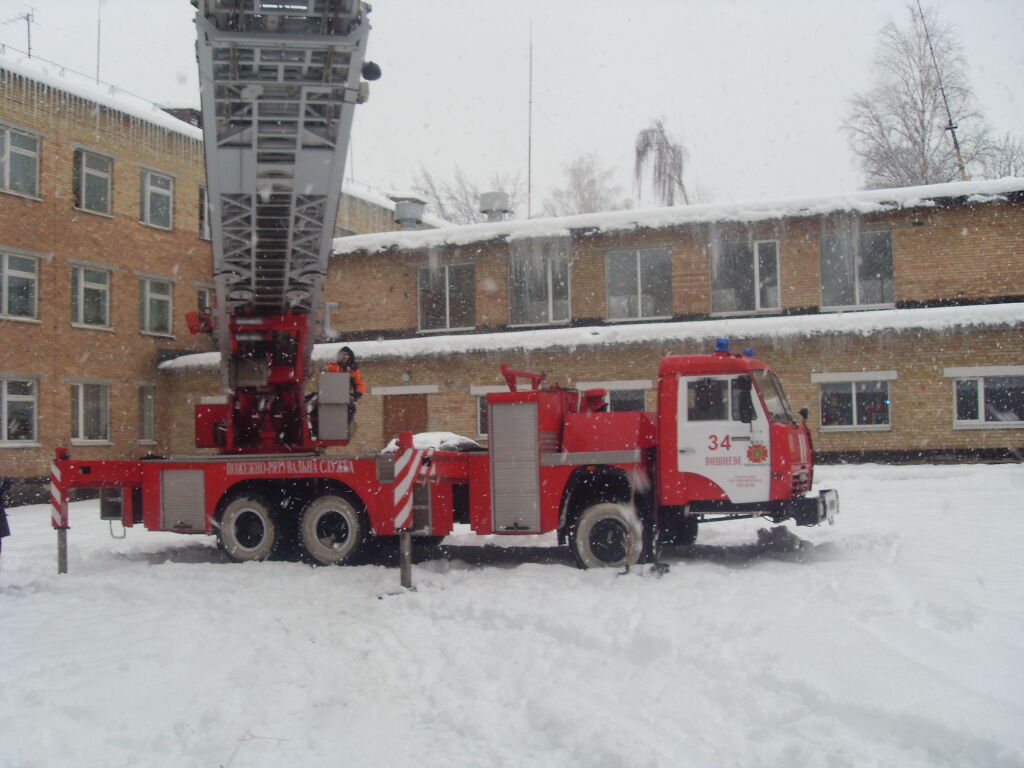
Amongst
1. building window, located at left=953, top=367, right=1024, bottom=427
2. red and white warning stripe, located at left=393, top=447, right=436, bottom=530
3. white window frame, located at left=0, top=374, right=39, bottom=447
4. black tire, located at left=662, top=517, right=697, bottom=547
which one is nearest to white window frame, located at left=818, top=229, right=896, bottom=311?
building window, located at left=953, top=367, right=1024, bottom=427

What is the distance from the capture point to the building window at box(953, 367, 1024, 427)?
19.5 m

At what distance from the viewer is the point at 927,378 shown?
1983 centimetres

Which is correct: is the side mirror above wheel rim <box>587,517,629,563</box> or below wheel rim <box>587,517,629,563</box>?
above

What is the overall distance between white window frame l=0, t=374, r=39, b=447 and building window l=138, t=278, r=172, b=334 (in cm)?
382

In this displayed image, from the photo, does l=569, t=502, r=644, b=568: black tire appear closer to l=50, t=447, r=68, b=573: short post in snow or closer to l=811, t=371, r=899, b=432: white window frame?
l=50, t=447, r=68, b=573: short post in snow

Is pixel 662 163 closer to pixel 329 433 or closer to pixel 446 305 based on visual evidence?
pixel 446 305

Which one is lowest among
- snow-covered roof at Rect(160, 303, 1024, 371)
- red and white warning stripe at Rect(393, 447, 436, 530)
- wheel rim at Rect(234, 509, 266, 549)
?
wheel rim at Rect(234, 509, 266, 549)

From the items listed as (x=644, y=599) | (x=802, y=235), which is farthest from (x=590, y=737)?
(x=802, y=235)

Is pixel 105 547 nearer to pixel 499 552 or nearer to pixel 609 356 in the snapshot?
pixel 499 552

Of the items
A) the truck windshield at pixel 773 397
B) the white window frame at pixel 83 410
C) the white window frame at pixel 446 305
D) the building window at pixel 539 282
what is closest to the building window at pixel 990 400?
the building window at pixel 539 282

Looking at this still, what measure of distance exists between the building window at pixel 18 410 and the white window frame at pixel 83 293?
2.16 meters

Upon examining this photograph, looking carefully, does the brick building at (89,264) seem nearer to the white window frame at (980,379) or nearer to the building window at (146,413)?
the building window at (146,413)

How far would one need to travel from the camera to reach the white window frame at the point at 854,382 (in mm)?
20078

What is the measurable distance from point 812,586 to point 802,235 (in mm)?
14360
